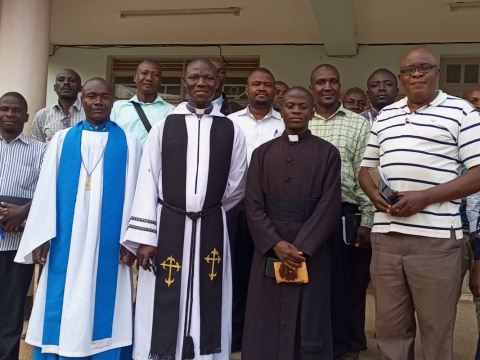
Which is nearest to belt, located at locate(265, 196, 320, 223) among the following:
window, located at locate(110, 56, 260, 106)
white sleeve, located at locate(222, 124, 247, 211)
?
white sleeve, located at locate(222, 124, 247, 211)

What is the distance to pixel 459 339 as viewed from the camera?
465 cm

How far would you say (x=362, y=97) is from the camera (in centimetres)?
508

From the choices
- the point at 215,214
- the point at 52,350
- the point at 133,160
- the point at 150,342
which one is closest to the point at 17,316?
the point at 52,350

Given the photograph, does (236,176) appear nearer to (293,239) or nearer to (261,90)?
(293,239)

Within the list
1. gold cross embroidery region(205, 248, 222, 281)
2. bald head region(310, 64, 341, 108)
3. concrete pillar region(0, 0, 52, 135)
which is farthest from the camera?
concrete pillar region(0, 0, 52, 135)

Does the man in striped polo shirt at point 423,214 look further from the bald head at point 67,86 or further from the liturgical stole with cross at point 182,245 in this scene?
the bald head at point 67,86

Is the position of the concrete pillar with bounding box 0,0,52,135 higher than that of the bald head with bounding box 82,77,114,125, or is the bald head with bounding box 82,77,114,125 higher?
the concrete pillar with bounding box 0,0,52,135

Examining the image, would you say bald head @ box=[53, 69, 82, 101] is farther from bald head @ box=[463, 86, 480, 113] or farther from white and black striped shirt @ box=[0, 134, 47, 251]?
bald head @ box=[463, 86, 480, 113]

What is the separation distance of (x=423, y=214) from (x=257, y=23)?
16.6 ft

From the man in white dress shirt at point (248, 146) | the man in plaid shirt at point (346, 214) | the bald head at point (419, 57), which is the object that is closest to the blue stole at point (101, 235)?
the man in white dress shirt at point (248, 146)

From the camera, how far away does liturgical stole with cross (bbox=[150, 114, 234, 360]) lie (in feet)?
10.7

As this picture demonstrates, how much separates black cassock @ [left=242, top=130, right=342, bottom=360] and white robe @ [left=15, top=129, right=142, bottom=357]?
0.87 meters

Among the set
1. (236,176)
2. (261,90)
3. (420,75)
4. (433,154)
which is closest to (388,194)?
(433,154)

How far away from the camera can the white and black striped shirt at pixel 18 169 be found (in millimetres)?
3629
